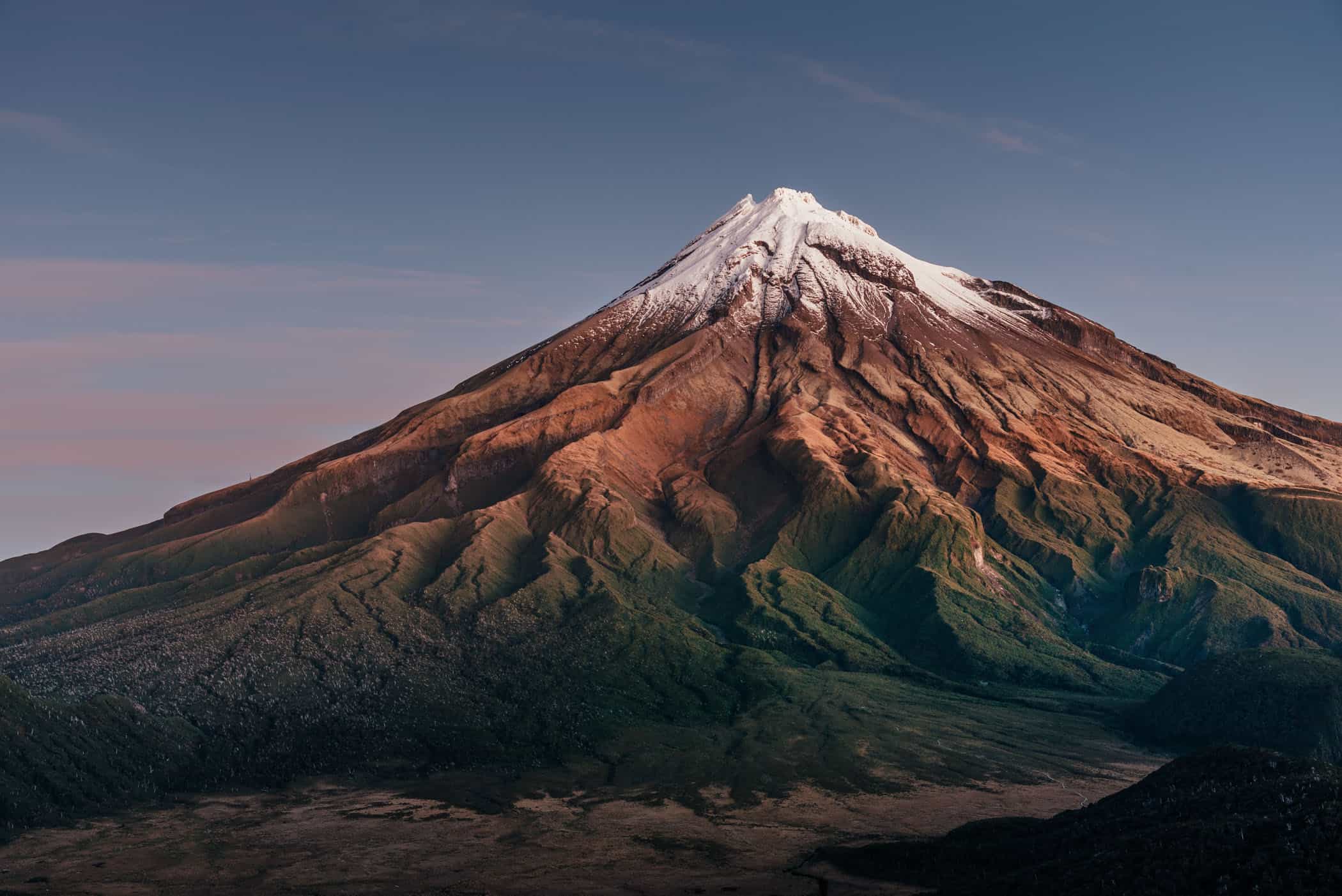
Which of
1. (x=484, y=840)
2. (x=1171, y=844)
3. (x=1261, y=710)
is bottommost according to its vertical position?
(x=1261, y=710)

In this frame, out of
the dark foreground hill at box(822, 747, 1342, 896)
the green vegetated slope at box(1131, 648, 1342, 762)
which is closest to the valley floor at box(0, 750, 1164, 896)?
the dark foreground hill at box(822, 747, 1342, 896)

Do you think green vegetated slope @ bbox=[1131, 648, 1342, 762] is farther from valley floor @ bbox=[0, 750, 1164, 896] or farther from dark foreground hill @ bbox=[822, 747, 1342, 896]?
dark foreground hill @ bbox=[822, 747, 1342, 896]

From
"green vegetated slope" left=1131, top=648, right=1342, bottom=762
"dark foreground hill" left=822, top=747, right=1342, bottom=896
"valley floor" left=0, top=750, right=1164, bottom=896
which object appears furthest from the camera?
"green vegetated slope" left=1131, top=648, right=1342, bottom=762

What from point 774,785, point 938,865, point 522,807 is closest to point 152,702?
point 522,807

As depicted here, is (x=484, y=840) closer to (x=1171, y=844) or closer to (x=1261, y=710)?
(x=1171, y=844)

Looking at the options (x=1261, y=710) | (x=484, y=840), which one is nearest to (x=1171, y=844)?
(x=484, y=840)

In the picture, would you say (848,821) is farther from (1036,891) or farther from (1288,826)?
(1288,826)

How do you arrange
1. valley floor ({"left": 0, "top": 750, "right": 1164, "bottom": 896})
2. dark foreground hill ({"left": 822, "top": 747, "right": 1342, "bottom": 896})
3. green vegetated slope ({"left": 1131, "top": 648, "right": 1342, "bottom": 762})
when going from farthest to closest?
green vegetated slope ({"left": 1131, "top": 648, "right": 1342, "bottom": 762}) < valley floor ({"left": 0, "top": 750, "right": 1164, "bottom": 896}) < dark foreground hill ({"left": 822, "top": 747, "right": 1342, "bottom": 896})
